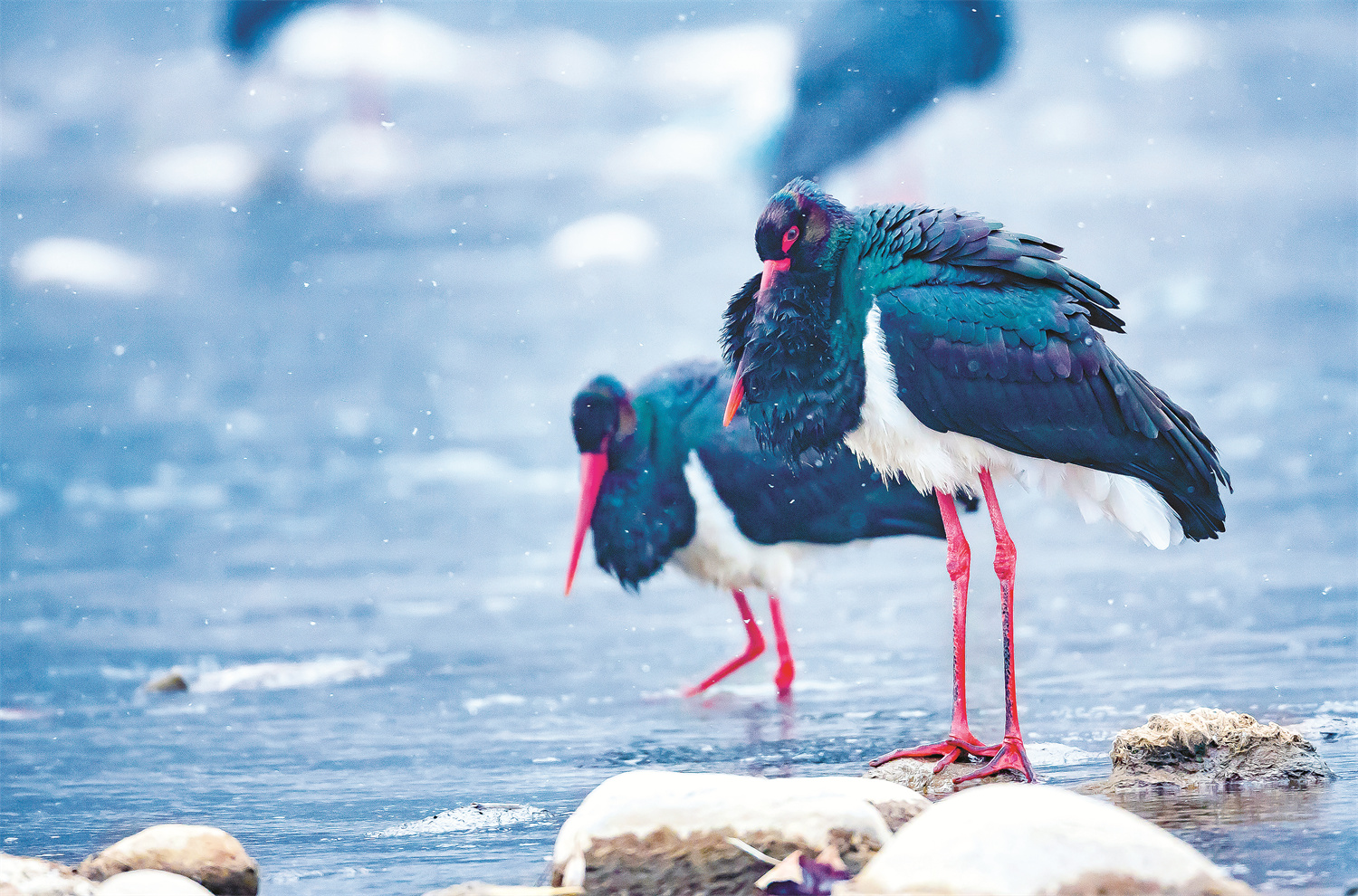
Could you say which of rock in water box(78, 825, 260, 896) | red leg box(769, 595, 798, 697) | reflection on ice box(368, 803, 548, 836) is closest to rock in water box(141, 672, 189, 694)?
red leg box(769, 595, 798, 697)

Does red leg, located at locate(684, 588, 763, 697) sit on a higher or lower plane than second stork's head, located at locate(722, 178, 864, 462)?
lower

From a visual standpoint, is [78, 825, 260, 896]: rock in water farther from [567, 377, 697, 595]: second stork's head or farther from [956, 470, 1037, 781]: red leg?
[567, 377, 697, 595]: second stork's head

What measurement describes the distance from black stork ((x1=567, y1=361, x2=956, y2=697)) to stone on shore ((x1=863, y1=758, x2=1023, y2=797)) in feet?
7.06

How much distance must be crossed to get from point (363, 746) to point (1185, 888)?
3.97 m

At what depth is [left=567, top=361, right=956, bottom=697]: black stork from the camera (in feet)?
20.6

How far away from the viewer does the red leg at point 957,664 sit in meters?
4.04

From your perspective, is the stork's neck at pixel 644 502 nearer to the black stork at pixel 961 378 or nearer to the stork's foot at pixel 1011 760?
the black stork at pixel 961 378

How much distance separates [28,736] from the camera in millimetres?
6465

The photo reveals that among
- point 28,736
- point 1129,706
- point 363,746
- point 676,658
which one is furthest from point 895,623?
point 28,736

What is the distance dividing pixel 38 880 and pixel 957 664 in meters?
2.61

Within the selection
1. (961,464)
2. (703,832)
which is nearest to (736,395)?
(961,464)

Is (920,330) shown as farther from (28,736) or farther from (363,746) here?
(28,736)

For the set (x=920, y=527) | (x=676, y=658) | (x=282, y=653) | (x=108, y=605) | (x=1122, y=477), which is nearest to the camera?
(x=1122, y=477)

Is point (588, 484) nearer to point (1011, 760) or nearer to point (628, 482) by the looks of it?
point (628, 482)
